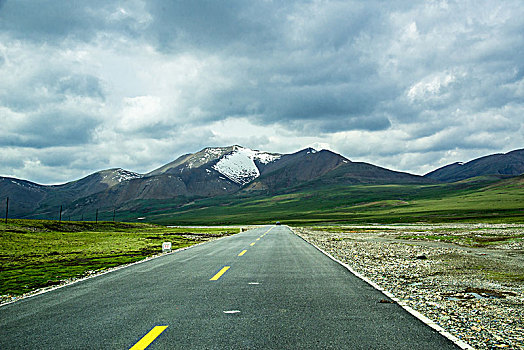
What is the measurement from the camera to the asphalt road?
6.27 m

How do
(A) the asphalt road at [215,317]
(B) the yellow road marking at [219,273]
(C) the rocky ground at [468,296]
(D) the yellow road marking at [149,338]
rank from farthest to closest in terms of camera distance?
(B) the yellow road marking at [219,273] < (C) the rocky ground at [468,296] < (A) the asphalt road at [215,317] < (D) the yellow road marking at [149,338]

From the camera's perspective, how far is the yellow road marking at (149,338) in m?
6.00

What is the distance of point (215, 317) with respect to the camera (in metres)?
7.73

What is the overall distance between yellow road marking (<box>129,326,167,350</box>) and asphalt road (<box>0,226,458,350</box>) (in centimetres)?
2

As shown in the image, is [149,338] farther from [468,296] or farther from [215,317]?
[468,296]

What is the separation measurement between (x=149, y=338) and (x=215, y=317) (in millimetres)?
1669

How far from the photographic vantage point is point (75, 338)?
258 inches

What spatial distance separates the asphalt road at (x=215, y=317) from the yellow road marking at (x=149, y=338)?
17 mm

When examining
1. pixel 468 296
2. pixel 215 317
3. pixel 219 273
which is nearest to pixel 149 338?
pixel 215 317

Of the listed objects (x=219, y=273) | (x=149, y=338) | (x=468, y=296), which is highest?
(x=149, y=338)

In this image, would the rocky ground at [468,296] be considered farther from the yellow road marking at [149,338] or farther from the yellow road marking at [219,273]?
the yellow road marking at [219,273]

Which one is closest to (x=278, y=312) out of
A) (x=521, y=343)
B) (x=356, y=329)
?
(x=356, y=329)

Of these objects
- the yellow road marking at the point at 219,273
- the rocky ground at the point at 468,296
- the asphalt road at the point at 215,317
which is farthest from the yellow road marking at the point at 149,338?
the yellow road marking at the point at 219,273

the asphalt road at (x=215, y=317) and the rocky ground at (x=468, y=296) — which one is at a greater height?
the asphalt road at (x=215, y=317)
